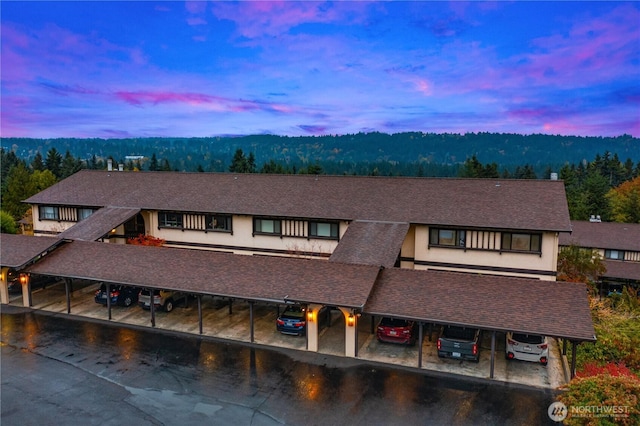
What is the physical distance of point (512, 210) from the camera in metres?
29.3

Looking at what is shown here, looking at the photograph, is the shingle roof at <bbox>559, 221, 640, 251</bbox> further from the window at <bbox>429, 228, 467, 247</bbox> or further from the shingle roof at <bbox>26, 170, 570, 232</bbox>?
the window at <bbox>429, 228, 467, 247</bbox>

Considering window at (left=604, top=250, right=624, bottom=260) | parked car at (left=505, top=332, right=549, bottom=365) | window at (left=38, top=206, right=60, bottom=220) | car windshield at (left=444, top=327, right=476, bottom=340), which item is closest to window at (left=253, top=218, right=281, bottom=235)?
car windshield at (left=444, top=327, right=476, bottom=340)

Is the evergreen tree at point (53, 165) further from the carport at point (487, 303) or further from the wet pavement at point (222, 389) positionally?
the carport at point (487, 303)

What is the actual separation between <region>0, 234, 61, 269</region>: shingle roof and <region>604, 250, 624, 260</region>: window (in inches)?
2089

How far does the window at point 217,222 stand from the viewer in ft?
117

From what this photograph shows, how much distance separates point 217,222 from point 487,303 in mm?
21890

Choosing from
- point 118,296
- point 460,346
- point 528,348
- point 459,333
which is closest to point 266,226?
point 118,296

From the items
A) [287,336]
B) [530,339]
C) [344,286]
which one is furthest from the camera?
[287,336]

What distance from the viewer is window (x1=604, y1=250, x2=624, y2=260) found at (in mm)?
49062

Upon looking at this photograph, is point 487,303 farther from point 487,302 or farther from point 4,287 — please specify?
point 4,287

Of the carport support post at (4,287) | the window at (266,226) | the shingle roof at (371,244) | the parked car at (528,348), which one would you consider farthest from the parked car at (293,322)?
the carport support post at (4,287)

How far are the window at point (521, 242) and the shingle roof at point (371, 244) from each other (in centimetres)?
619

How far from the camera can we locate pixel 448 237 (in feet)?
97.8

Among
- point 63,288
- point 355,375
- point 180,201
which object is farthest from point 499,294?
point 63,288
